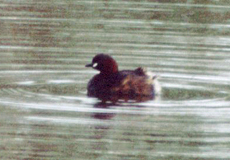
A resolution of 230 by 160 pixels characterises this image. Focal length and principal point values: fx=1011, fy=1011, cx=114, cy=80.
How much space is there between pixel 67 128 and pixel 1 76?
11.9 ft

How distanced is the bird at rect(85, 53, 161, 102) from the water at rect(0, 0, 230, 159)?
229 millimetres

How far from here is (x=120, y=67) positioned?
16.5 metres

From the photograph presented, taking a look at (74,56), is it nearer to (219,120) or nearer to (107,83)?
(107,83)

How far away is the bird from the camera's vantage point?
47.0 ft

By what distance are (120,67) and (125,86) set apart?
2031 millimetres

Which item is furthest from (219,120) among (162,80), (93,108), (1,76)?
(1,76)

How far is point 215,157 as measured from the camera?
10688 mm

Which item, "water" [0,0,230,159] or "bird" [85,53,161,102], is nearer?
"water" [0,0,230,159]

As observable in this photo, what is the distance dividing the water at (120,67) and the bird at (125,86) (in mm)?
229

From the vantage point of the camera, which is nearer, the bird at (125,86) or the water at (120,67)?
the water at (120,67)

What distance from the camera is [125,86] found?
1454 centimetres

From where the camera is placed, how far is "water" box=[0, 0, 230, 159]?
441 inches

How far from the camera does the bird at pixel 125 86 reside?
47.0 feet

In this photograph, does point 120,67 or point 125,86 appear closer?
point 125,86
